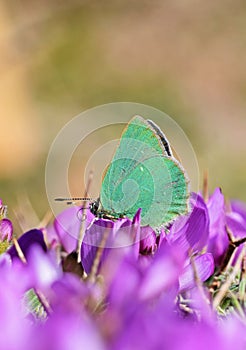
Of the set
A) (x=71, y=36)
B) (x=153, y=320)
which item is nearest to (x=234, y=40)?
(x=71, y=36)

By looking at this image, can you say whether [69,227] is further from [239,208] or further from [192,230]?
[239,208]

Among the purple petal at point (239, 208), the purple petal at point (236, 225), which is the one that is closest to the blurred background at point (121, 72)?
the purple petal at point (239, 208)

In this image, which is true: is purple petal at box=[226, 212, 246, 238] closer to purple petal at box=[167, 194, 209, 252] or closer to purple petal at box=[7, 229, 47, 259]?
purple petal at box=[167, 194, 209, 252]

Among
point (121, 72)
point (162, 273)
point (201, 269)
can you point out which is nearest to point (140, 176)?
point (201, 269)

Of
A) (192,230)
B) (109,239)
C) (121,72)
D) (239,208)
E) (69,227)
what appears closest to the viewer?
(109,239)

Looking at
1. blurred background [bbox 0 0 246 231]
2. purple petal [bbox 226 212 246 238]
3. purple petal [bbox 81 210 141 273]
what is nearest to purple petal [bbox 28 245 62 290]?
purple petal [bbox 81 210 141 273]

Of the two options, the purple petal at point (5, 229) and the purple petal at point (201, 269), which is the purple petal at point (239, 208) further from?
the purple petal at point (5, 229)

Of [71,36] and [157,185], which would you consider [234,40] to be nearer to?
[71,36]
